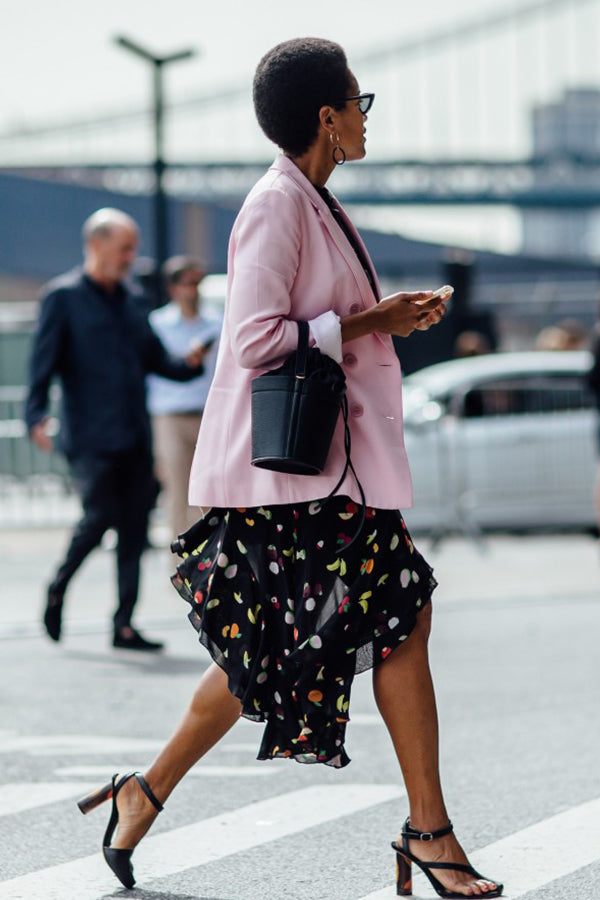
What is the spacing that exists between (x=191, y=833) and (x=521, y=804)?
82 cm

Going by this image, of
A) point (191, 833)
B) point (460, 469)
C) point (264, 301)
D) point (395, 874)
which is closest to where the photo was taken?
point (264, 301)

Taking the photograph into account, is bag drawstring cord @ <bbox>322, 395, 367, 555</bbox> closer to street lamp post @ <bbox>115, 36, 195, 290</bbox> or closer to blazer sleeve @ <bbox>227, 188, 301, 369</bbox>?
blazer sleeve @ <bbox>227, 188, 301, 369</bbox>

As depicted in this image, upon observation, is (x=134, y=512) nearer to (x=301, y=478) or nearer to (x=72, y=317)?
(x=72, y=317)

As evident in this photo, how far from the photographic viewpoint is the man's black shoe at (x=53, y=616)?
22.1ft

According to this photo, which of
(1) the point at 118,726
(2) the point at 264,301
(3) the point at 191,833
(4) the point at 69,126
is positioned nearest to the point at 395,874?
(3) the point at 191,833

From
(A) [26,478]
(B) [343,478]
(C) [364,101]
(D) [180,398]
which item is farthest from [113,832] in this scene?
(A) [26,478]

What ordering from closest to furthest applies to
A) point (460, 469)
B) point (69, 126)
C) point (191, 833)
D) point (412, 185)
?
point (191, 833)
point (460, 469)
point (69, 126)
point (412, 185)

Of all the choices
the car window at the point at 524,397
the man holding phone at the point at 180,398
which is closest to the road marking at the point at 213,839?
the man holding phone at the point at 180,398

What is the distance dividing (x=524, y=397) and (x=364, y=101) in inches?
357

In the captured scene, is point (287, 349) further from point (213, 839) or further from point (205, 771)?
point (205, 771)

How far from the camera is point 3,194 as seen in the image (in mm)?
50531

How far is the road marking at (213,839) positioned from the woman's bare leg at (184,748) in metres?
0.15

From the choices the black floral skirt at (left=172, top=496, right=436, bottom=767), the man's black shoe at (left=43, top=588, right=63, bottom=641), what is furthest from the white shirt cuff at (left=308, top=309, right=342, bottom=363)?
the man's black shoe at (left=43, top=588, right=63, bottom=641)

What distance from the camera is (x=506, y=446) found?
12.0 metres
